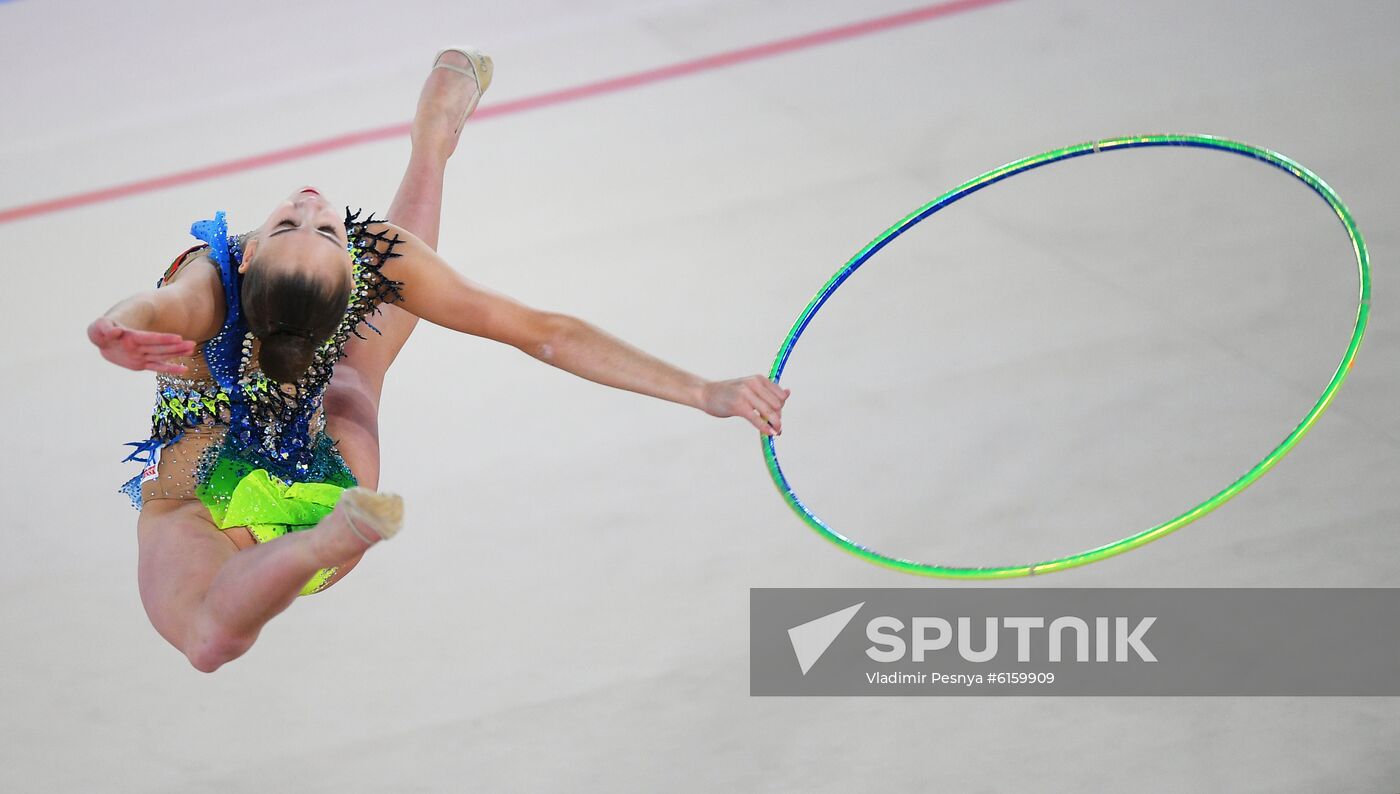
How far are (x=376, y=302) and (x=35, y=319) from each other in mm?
2448

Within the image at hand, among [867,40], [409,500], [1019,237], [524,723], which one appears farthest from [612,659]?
[867,40]

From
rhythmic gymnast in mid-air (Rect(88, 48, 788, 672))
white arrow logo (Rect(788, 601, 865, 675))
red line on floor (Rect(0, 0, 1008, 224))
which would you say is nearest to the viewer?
rhythmic gymnast in mid-air (Rect(88, 48, 788, 672))

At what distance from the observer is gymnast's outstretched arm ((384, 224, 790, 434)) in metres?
2.82

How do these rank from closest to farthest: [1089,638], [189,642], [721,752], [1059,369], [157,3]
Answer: [189,642] < [721,752] < [1089,638] < [1059,369] < [157,3]

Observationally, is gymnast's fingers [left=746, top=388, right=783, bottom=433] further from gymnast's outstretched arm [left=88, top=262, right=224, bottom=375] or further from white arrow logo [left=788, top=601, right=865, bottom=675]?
gymnast's outstretched arm [left=88, top=262, right=224, bottom=375]

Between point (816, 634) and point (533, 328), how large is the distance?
3.10 feet

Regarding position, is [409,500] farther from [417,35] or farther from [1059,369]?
[417,35]

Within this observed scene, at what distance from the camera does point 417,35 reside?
625 centimetres

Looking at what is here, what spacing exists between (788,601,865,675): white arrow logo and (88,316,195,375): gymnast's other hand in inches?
60.6

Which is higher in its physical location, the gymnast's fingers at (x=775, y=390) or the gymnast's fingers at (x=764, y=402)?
the gymnast's fingers at (x=775, y=390)

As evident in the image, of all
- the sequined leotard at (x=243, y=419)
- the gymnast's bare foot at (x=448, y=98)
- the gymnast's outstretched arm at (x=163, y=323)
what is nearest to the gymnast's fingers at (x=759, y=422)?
the sequined leotard at (x=243, y=419)

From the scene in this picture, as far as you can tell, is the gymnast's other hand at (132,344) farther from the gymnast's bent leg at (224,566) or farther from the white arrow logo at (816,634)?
the white arrow logo at (816,634)

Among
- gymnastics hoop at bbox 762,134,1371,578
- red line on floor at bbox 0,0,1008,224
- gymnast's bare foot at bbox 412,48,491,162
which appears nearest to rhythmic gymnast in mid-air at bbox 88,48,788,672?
gymnastics hoop at bbox 762,134,1371,578

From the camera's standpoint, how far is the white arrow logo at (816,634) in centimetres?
330
